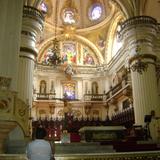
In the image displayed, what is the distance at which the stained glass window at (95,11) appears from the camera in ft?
88.0

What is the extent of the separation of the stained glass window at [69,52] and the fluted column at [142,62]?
1241 cm

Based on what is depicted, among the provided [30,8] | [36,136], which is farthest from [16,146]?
[30,8]

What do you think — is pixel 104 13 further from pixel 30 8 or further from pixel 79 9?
pixel 30 8

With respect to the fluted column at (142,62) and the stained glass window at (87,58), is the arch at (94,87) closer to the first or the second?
the stained glass window at (87,58)

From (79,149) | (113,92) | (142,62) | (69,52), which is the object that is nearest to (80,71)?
(69,52)

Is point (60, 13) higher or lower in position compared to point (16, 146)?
higher

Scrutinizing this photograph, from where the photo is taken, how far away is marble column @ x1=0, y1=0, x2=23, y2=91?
855 cm

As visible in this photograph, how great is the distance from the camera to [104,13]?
86.2ft

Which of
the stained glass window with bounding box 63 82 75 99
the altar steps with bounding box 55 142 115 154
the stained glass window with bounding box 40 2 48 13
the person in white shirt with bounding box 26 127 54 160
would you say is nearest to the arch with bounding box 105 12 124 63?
the stained glass window with bounding box 63 82 75 99

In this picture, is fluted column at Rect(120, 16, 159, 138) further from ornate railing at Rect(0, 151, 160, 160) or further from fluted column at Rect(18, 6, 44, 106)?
ornate railing at Rect(0, 151, 160, 160)

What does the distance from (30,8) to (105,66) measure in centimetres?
1392

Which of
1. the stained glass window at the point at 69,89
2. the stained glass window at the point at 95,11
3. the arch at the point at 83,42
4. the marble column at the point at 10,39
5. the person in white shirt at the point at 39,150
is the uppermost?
the stained glass window at the point at 95,11

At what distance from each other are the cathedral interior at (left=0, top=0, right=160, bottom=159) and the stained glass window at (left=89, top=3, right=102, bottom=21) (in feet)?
0.10

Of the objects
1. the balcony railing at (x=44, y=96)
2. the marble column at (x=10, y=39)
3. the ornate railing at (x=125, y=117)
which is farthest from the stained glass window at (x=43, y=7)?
the marble column at (x=10, y=39)
